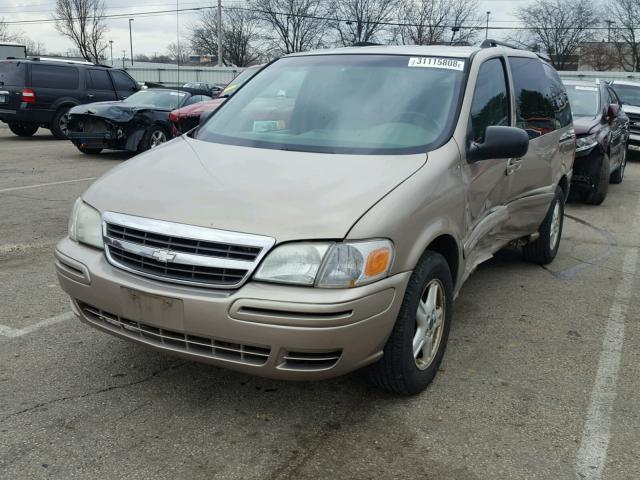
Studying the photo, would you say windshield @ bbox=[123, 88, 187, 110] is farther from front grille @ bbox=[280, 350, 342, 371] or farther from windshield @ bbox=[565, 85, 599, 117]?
front grille @ bbox=[280, 350, 342, 371]

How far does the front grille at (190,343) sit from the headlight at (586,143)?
23.2 feet

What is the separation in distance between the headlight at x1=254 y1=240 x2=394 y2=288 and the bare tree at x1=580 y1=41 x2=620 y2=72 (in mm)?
65855

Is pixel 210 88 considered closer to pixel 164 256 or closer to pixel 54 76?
pixel 54 76

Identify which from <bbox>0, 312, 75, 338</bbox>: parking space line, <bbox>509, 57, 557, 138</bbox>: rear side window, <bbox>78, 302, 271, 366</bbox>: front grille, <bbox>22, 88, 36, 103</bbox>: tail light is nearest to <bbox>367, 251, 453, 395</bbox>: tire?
<bbox>78, 302, 271, 366</bbox>: front grille

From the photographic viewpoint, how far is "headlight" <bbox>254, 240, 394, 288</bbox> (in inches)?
102

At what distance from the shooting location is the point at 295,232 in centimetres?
262

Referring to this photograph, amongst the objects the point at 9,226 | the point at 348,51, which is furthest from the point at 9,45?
the point at 348,51

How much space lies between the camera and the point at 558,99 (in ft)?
18.5

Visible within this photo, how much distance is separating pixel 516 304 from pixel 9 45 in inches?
1172

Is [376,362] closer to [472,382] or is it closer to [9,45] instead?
[472,382]

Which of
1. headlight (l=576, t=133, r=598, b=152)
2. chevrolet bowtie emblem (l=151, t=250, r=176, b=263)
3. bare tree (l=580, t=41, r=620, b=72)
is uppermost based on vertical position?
bare tree (l=580, t=41, r=620, b=72)

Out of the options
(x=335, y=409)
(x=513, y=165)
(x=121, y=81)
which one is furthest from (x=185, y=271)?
(x=121, y=81)

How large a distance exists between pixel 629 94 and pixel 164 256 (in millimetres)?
15128

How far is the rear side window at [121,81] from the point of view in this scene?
53.2 feet
